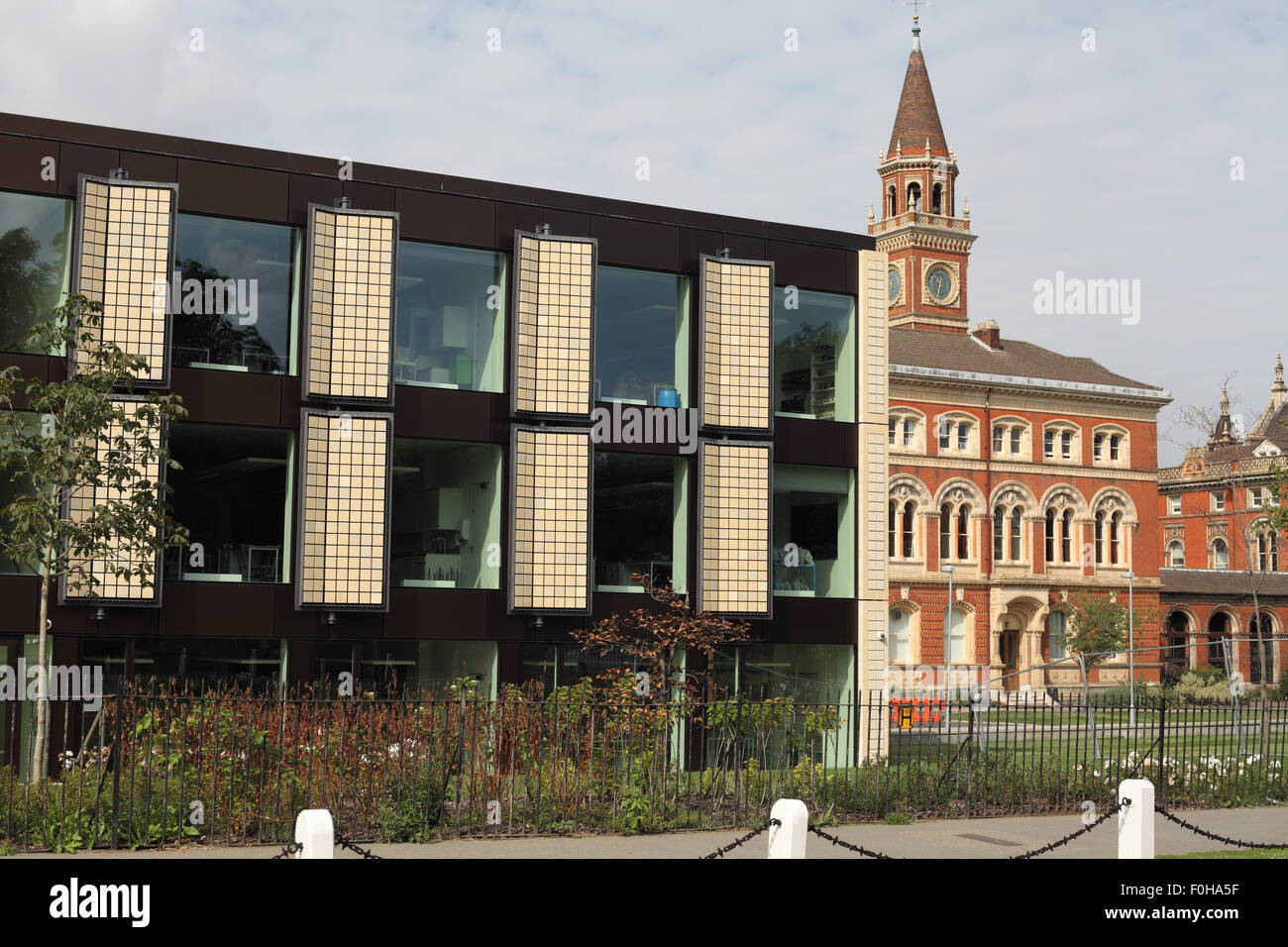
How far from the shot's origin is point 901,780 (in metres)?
19.7

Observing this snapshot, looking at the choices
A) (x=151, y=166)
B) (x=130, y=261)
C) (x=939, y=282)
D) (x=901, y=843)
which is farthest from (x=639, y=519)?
(x=939, y=282)

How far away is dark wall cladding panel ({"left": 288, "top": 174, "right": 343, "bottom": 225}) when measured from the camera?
942 inches

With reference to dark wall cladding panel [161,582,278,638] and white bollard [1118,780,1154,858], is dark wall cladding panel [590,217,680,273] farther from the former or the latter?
white bollard [1118,780,1154,858]

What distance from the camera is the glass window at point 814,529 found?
28.0 meters

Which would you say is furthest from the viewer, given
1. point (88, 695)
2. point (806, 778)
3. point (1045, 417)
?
point (1045, 417)

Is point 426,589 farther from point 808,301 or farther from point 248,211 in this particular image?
point 808,301

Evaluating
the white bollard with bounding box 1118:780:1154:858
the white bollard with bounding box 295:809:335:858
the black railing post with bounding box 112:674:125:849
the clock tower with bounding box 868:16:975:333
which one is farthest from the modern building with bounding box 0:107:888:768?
the clock tower with bounding box 868:16:975:333

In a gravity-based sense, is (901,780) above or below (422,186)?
below

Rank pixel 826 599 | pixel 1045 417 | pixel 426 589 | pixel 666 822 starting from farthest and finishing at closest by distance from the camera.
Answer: pixel 1045 417 → pixel 826 599 → pixel 426 589 → pixel 666 822

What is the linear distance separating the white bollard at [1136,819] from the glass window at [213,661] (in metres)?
13.6

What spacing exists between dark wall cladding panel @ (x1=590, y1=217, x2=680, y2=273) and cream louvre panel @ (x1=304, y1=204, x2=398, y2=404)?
4.14 m

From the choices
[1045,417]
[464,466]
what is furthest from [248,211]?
[1045,417]
